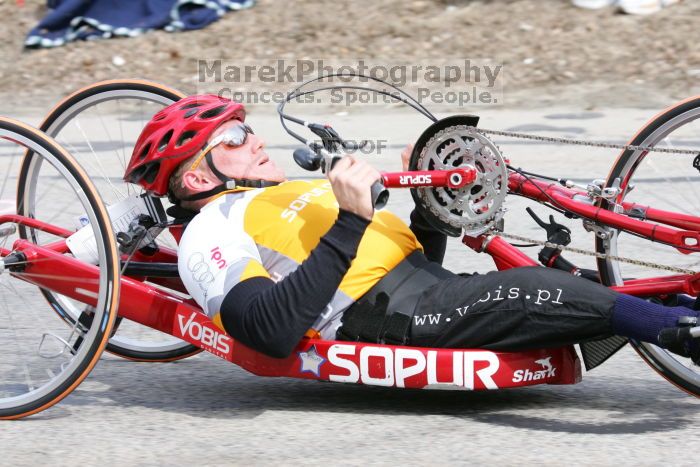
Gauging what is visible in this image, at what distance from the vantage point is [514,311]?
12.6 ft

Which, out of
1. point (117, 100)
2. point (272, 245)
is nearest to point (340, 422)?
point (272, 245)

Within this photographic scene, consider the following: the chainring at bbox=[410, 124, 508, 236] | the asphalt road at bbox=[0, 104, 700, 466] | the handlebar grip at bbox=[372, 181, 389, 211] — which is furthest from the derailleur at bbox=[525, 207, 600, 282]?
the handlebar grip at bbox=[372, 181, 389, 211]

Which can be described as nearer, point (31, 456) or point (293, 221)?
point (31, 456)

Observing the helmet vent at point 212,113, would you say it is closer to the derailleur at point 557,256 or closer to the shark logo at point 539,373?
the derailleur at point 557,256

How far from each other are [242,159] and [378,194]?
28.7 inches

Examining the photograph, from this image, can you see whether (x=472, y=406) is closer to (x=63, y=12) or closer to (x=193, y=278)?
(x=193, y=278)

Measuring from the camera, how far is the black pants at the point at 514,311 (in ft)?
12.4

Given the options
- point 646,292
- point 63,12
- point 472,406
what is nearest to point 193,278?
point 472,406

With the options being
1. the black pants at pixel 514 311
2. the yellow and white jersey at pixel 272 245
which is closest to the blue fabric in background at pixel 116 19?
the yellow and white jersey at pixel 272 245

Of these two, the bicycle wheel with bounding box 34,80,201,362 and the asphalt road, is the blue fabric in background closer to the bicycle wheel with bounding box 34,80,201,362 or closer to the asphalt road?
the bicycle wheel with bounding box 34,80,201,362

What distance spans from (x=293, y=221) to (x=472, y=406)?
0.84 m

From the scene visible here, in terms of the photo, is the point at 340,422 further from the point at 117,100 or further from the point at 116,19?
the point at 116,19

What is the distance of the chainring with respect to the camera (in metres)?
4.04

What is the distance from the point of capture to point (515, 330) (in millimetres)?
3869
